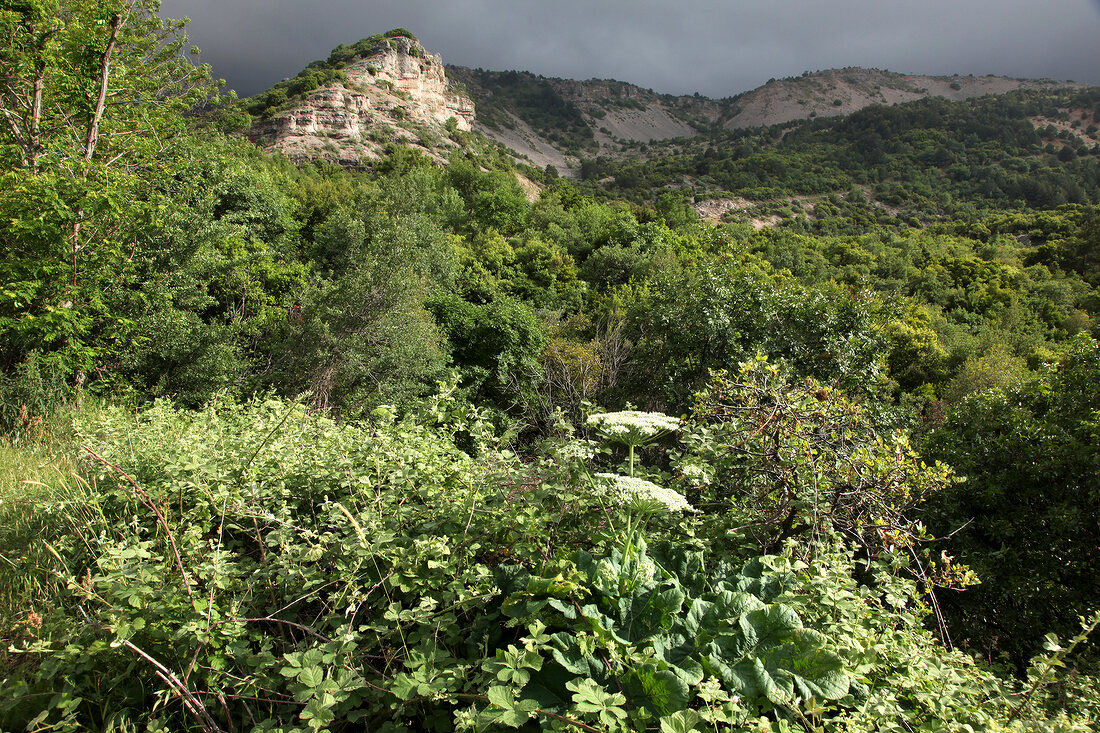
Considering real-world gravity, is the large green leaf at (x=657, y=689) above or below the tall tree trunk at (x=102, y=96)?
below

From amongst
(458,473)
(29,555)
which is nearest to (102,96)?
(29,555)

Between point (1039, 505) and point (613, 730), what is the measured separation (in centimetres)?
608

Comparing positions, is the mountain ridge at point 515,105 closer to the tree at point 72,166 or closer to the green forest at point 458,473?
the green forest at point 458,473

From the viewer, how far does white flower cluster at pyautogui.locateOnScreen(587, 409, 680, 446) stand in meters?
2.30

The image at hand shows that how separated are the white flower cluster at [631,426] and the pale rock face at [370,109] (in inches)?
2189

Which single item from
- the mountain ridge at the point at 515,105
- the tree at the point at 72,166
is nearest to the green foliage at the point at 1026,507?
the tree at the point at 72,166

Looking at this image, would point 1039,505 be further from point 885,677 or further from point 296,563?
point 296,563

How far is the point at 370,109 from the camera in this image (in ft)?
215

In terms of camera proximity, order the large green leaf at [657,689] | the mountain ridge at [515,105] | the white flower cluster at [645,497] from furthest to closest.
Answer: the mountain ridge at [515,105] < the white flower cluster at [645,497] < the large green leaf at [657,689]

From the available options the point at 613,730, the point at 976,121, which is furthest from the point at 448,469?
the point at 976,121

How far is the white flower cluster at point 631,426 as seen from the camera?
2301mm

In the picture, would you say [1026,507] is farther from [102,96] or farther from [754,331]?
[102,96]

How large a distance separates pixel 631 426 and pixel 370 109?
2951 inches

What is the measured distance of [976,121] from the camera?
274 ft
